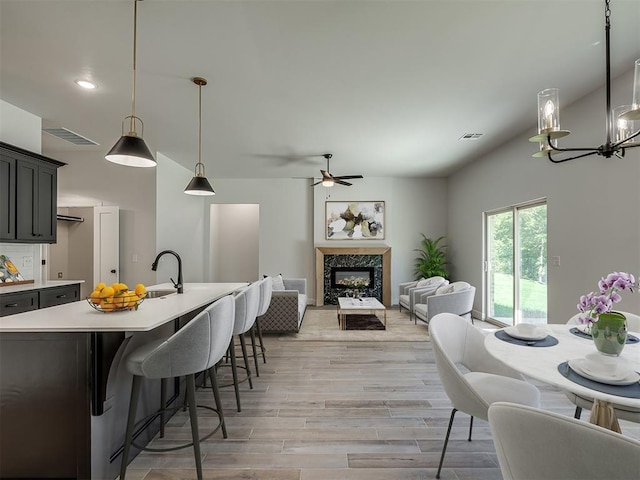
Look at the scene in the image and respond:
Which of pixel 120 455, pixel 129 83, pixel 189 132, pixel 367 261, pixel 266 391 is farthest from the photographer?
pixel 367 261

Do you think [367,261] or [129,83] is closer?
[129,83]

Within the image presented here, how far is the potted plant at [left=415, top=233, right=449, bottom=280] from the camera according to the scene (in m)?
6.82

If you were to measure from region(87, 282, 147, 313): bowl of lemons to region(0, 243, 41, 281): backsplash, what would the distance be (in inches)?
111

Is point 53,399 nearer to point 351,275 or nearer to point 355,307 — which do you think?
point 355,307

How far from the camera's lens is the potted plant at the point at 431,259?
6.82 m

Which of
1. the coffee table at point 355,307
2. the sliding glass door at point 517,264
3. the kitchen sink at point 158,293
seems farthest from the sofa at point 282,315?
the sliding glass door at point 517,264

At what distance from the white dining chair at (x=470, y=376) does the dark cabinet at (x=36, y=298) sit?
3949 mm

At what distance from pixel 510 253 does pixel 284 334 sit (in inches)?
150

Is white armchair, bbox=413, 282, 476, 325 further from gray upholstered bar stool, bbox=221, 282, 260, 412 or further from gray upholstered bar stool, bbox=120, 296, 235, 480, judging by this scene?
gray upholstered bar stool, bbox=120, 296, 235, 480

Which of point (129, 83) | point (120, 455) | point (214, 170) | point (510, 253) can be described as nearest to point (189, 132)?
point (129, 83)

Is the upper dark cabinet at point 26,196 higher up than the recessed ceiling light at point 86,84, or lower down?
lower down

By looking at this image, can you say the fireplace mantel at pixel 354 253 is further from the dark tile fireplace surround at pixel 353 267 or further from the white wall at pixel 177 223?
the white wall at pixel 177 223

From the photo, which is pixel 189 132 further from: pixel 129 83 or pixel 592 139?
pixel 592 139

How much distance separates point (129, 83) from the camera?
3.08m
